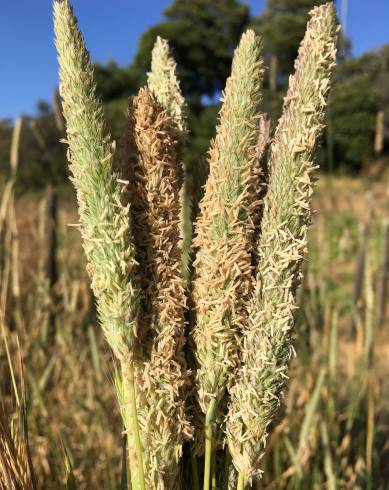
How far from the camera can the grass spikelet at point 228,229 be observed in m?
0.47

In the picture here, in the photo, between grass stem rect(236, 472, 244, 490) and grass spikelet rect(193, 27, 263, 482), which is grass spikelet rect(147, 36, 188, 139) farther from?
grass stem rect(236, 472, 244, 490)

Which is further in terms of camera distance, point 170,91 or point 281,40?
point 281,40

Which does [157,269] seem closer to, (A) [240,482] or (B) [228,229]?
(B) [228,229]

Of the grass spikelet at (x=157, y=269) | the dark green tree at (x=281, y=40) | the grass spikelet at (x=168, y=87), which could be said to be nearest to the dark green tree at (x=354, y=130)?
the dark green tree at (x=281, y=40)

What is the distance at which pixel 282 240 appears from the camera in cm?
47

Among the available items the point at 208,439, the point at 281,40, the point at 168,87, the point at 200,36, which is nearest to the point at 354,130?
the point at 200,36

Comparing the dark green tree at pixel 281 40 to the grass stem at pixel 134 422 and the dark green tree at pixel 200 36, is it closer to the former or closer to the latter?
the dark green tree at pixel 200 36

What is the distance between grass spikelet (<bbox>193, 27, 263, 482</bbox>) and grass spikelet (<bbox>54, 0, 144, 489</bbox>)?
0.08 m

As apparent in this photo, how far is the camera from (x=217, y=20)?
9266mm

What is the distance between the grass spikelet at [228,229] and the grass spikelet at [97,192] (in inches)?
3.0

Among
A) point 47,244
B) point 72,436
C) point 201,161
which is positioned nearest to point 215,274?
point 201,161

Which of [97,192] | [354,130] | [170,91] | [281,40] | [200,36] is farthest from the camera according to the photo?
[200,36]

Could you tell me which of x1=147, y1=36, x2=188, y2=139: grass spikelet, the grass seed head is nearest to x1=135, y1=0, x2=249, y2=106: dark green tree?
x1=147, y1=36, x2=188, y2=139: grass spikelet

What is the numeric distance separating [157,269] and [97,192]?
9cm
